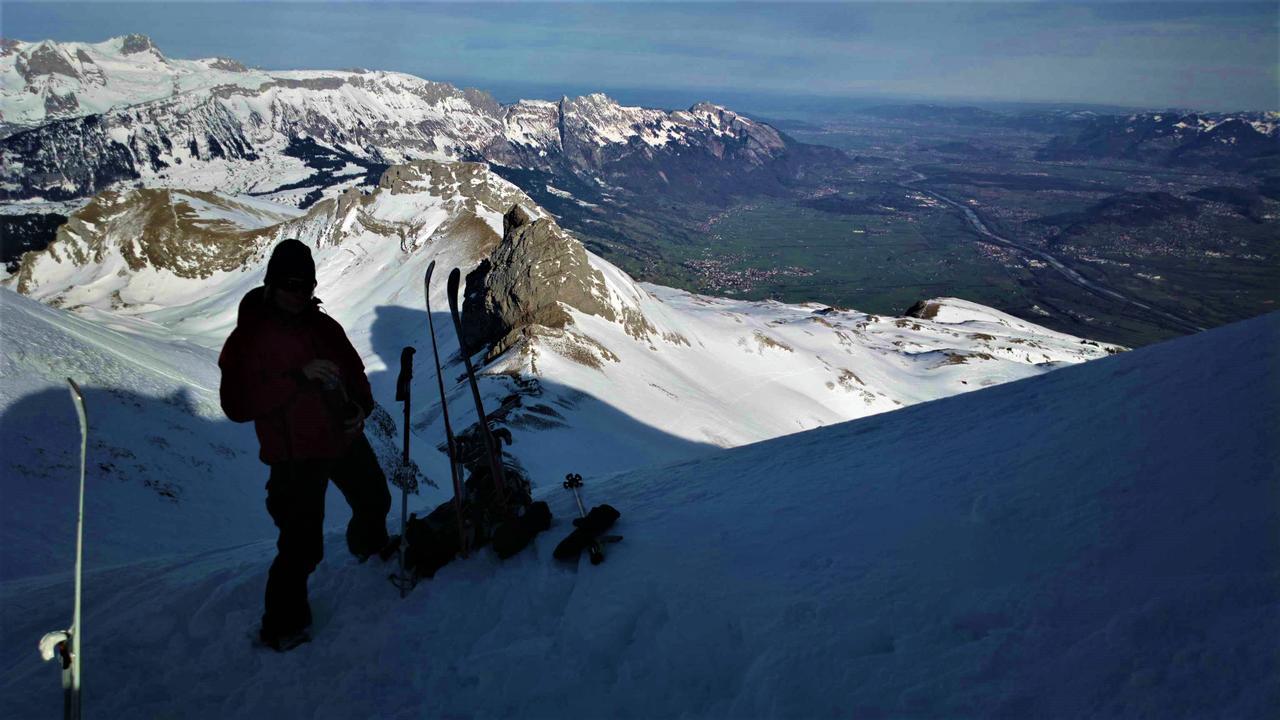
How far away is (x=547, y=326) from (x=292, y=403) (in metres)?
48.2

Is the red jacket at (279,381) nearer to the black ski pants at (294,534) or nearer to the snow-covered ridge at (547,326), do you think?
the black ski pants at (294,534)

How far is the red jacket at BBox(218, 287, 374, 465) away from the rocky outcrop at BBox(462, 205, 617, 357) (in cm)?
4689

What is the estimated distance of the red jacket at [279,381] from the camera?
5.95 meters

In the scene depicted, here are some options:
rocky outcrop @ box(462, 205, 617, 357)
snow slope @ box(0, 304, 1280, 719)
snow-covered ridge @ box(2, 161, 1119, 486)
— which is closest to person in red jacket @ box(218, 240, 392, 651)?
snow slope @ box(0, 304, 1280, 719)

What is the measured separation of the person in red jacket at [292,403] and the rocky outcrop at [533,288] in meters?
46.8

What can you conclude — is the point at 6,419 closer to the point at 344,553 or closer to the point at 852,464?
the point at 344,553

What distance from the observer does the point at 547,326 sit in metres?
54.0

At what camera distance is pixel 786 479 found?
9180 millimetres

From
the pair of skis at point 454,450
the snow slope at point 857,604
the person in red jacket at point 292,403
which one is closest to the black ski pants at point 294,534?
the person in red jacket at point 292,403

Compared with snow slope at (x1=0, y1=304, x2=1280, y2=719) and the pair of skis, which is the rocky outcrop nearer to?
the pair of skis

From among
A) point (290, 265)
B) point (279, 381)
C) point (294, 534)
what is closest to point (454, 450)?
point (294, 534)

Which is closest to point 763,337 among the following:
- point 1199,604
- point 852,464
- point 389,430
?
point 389,430

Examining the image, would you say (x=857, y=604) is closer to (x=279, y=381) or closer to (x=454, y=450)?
(x=454, y=450)

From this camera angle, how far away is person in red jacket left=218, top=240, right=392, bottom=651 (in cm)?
598
